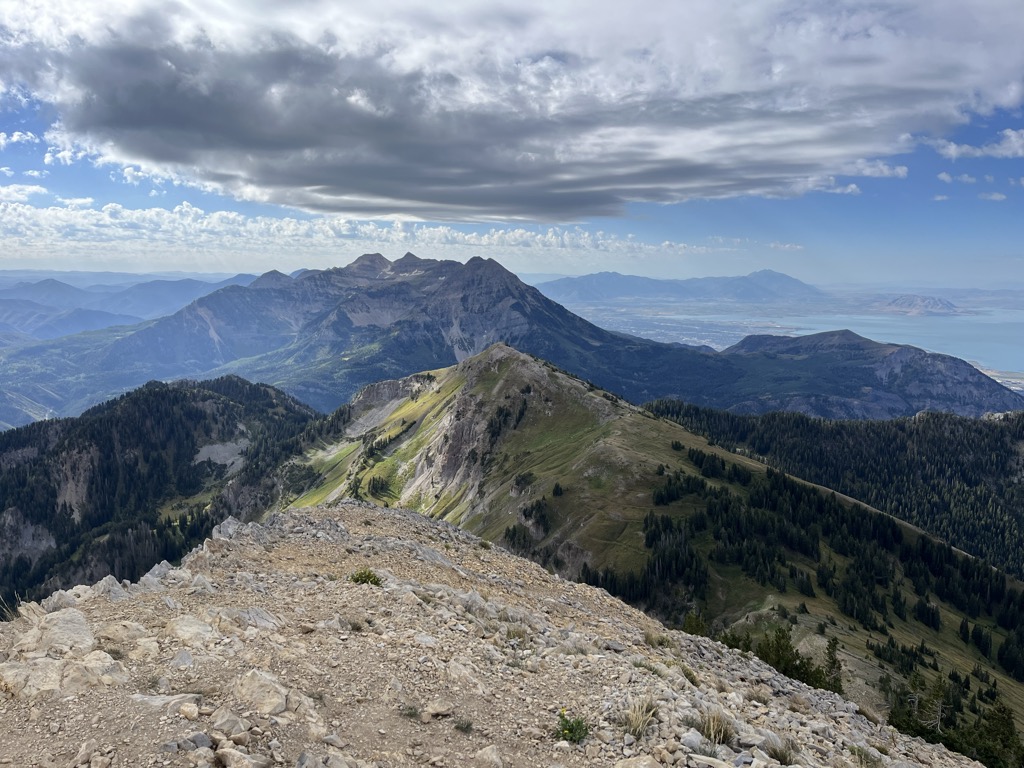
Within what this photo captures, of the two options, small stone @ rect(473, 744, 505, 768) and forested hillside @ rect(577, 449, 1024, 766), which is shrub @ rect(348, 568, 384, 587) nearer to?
small stone @ rect(473, 744, 505, 768)

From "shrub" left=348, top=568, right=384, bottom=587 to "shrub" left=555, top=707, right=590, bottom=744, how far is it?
1292 centimetres

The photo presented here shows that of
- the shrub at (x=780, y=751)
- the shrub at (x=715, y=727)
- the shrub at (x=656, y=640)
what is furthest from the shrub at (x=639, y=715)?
the shrub at (x=656, y=640)

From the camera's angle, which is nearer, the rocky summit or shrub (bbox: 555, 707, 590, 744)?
the rocky summit

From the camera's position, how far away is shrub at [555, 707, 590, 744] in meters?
15.7

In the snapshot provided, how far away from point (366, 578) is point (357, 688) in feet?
36.6

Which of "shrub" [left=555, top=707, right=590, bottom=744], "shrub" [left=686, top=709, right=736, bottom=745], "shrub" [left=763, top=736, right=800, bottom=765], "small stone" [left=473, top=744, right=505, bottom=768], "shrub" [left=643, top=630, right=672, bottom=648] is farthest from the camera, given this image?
"shrub" [left=643, top=630, right=672, bottom=648]

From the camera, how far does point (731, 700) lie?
21609mm

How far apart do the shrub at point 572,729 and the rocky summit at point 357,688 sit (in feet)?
0.15

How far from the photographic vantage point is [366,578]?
27.3 m

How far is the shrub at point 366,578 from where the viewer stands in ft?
88.3

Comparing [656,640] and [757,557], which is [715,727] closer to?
[656,640]

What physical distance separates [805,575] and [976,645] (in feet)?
171

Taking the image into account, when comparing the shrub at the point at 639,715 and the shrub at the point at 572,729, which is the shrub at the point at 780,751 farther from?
the shrub at the point at 572,729

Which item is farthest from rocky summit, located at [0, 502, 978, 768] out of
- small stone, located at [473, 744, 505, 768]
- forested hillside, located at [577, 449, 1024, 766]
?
forested hillside, located at [577, 449, 1024, 766]
